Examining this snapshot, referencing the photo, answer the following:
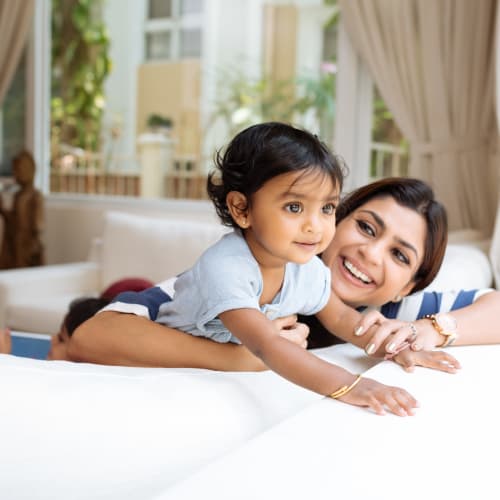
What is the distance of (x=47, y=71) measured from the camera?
5477 millimetres

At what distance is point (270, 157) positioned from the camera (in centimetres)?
116

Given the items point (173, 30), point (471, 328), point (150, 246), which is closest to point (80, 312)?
point (471, 328)

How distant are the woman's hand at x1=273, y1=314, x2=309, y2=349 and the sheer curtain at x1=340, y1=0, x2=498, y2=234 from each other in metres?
2.31

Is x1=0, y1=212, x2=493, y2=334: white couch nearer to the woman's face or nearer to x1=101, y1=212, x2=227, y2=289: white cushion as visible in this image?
x1=101, y1=212, x2=227, y2=289: white cushion

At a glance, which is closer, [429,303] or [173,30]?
[429,303]

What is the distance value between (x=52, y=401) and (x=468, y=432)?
47 centimetres

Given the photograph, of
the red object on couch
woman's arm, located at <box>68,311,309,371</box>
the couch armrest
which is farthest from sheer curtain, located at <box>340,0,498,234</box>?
woman's arm, located at <box>68,311,309,371</box>

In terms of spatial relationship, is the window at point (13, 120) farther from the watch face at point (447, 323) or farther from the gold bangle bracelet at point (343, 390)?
the gold bangle bracelet at point (343, 390)

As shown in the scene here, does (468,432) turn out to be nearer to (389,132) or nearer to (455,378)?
(455,378)

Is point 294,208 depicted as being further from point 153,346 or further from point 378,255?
point 378,255

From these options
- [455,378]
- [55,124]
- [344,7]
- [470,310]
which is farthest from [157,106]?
[455,378]

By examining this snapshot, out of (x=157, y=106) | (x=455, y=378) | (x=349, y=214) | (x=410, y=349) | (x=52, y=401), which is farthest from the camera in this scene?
(x=157, y=106)

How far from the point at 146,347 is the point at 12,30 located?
4564mm

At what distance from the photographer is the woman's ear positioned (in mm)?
1210
